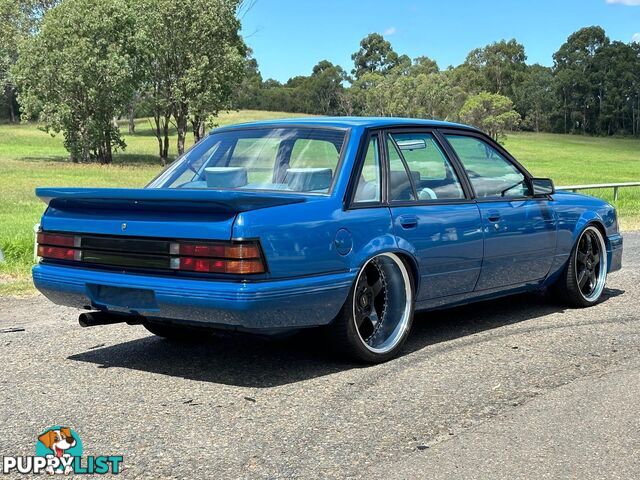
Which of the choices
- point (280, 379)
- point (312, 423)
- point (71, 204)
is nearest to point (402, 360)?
point (280, 379)

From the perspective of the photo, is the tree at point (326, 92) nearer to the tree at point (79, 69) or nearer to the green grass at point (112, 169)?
the green grass at point (112, 169)

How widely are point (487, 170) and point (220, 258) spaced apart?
110 inches

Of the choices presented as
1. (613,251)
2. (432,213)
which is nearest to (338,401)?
(432,213)

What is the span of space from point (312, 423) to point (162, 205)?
4.95 feet

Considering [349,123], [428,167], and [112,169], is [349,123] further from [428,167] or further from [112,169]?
[112,169]

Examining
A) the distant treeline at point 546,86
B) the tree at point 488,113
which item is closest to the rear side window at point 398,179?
the tree at point 488,113

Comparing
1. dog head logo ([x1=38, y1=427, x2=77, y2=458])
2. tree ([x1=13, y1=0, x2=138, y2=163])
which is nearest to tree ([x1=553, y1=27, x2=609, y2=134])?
tree ([x1=13, y1=0, x2=138, y2=163])

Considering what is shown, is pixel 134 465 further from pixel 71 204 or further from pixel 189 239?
pixel 71 204

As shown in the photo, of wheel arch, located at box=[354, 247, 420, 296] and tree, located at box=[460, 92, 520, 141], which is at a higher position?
tree, located at box=[460, 92, 520, 141]

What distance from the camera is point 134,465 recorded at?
365cm

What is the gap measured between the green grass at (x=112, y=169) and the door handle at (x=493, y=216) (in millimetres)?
4766

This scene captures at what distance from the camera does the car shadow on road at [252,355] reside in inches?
205

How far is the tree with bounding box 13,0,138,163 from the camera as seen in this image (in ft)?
144

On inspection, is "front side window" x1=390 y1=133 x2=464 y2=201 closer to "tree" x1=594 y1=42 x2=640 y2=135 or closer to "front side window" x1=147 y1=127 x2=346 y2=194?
"front side window" x1=147 y1=127 x2=346 y2=194
